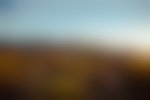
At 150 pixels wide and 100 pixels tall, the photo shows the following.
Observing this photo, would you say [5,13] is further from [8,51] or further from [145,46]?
[145,46]

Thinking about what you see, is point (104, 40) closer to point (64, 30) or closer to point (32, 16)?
point (64, 30)

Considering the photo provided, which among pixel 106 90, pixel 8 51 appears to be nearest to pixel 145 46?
pixel 106 90

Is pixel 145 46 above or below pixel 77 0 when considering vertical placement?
below

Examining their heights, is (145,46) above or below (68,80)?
above

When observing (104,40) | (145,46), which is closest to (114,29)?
(104,40)

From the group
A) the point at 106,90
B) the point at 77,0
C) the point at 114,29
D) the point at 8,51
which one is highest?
the point at 77,0
